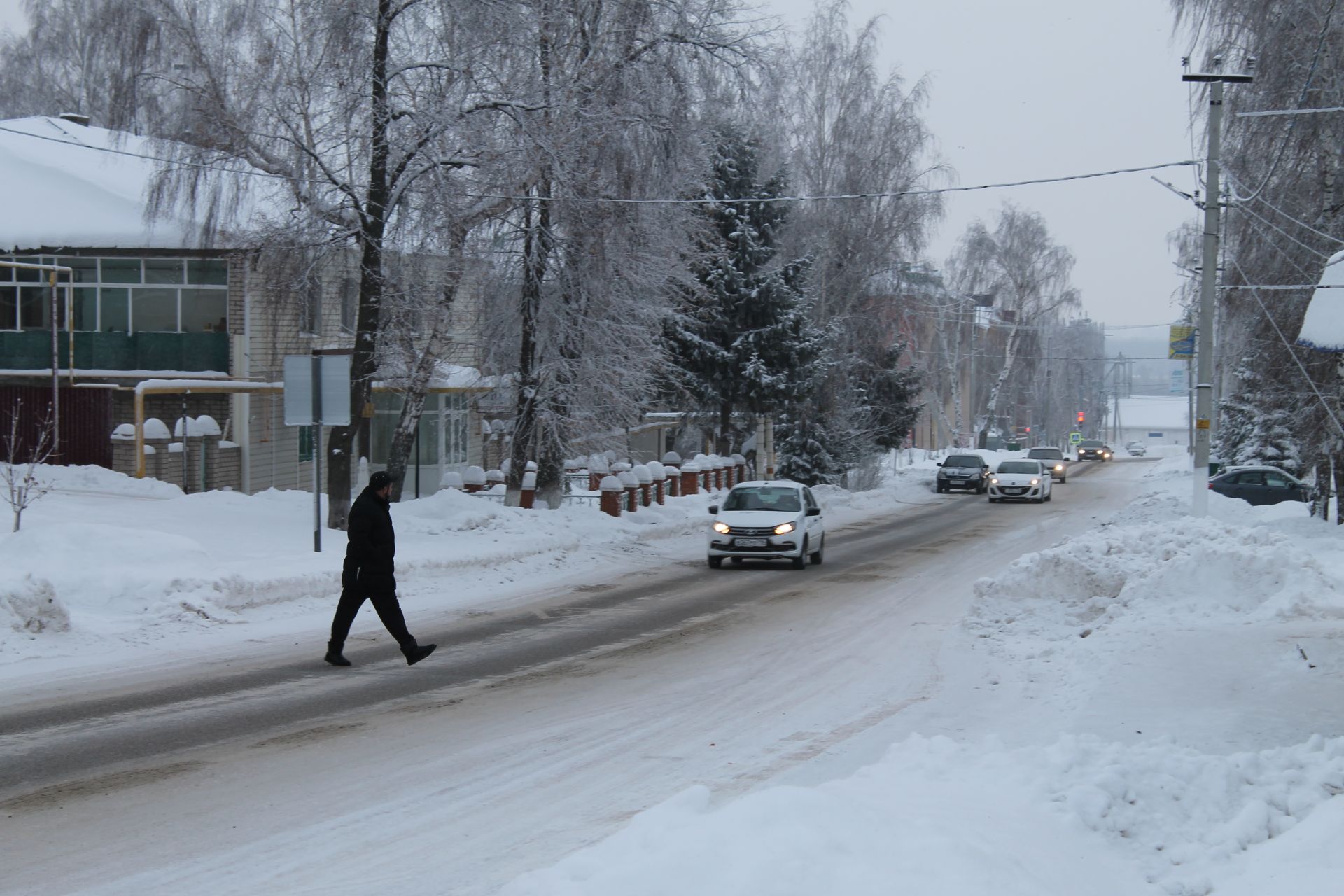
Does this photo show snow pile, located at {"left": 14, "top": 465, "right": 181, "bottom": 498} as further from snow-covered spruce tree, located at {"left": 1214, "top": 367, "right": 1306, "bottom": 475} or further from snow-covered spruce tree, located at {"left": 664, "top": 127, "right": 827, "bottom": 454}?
snow-covered spruce tree, located at {"left": 1214, "top": 367, "right": 1306, "bottom": 475}

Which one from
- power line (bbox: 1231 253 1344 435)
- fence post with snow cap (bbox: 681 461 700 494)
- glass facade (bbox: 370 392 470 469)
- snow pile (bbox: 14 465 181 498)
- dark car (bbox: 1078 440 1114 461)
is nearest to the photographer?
power line (bbox: 1231 253 1344 435)

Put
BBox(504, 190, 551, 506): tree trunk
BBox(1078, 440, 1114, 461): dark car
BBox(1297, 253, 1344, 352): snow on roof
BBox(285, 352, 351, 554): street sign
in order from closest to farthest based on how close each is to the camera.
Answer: BBox(1297, 253, 1344, 352): snow on roof < BBox(285, 352, 351, 554): street sign < BBox(504, 190, 551, 506): tree trunk < BBox(1078, 440, 1114, 461): dark car

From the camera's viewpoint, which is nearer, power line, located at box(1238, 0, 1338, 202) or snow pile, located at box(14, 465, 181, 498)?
power line, located at box(1238, 0, 1338, 202)

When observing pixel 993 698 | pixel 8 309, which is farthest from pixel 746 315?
pixel 993 698

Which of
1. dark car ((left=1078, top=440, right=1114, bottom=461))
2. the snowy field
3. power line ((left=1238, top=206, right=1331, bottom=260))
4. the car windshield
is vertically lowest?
dark car ((left=1078, top=440, right=1114, bottom=461))

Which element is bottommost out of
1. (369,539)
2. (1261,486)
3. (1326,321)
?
(1261,486)

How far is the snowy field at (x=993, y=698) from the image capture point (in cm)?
570

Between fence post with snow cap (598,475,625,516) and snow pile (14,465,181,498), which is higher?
snow pile (14,465,181,498)

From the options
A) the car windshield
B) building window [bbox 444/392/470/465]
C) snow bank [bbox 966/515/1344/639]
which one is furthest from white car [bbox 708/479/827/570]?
building window [bbox 444/392/470/465]

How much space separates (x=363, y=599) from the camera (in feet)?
39.9

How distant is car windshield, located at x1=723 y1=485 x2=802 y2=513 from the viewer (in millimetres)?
23859

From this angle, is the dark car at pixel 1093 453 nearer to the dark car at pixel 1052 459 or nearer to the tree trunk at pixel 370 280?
the dark car at pixel 1052 459

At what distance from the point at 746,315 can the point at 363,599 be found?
26735 millimetres

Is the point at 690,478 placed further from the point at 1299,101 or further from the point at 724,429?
the point at 1299,101
